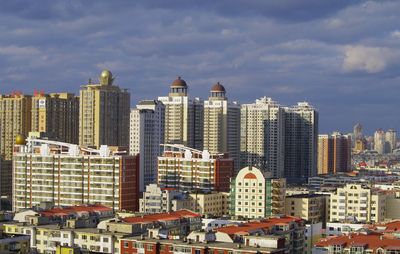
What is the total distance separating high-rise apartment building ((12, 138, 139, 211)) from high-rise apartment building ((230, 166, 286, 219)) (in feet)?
26.7

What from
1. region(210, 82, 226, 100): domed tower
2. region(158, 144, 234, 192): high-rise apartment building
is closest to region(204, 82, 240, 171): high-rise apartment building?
region(210, 82, 226, 100): domed tower

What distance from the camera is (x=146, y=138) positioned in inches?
2763

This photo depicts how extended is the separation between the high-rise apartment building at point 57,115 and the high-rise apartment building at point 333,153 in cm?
5306

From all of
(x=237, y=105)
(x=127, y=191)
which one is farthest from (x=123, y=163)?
(x=237, y=105)

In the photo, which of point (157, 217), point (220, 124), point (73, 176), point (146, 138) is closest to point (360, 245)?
point (157, 217)

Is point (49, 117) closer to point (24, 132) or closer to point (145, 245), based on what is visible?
point (24, 132)

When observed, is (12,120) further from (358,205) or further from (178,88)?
(358,205)

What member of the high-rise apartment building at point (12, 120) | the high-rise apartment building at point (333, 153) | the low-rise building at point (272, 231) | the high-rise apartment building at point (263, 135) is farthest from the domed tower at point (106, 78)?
the high-rise apartment building at point (333, 153)

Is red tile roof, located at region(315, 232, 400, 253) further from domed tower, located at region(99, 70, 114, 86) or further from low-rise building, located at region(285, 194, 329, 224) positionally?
domed tower, located at region(99, 70, 114, 86)

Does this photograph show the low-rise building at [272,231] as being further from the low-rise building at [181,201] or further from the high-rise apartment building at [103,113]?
the high-rise apartment building at [103,113]

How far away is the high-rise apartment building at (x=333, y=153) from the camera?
124062mm

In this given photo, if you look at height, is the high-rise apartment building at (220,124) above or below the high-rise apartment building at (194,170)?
above

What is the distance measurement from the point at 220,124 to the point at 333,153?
4052 centimetres

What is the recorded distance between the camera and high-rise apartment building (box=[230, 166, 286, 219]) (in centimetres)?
5328
